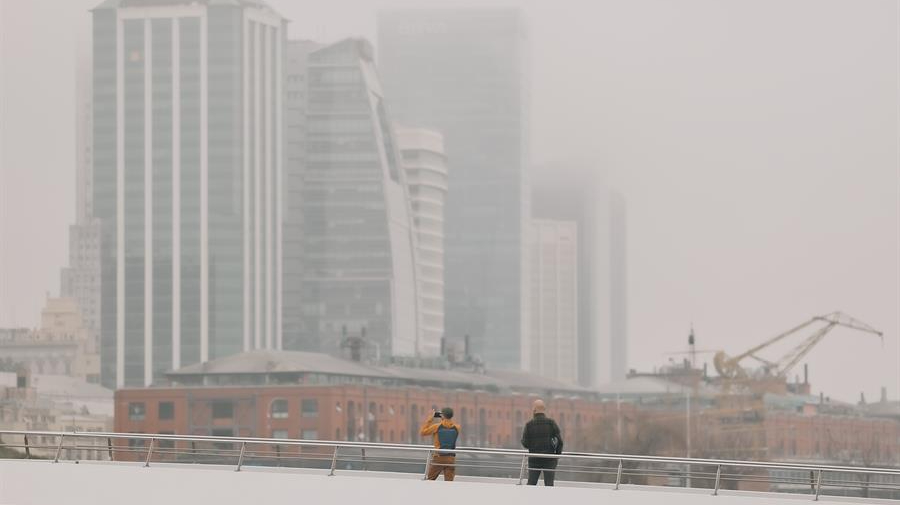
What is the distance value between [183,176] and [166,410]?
53436mm

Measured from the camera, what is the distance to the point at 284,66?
194m

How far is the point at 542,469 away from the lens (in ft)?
61.3

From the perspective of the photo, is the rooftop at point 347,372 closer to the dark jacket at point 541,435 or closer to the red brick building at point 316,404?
the red brick building at point 316,404

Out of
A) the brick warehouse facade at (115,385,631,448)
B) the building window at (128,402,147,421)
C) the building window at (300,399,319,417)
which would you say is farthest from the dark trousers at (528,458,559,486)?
the building window at (128,402,147,421)

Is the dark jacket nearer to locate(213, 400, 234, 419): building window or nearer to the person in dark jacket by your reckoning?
the person in dark jacket

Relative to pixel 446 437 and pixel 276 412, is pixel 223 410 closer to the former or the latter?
pixel 276 412

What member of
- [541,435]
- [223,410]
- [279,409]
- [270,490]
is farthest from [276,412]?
[541,435]

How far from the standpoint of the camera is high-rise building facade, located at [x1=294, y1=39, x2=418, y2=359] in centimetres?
18638

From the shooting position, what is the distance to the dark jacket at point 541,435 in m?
18.6

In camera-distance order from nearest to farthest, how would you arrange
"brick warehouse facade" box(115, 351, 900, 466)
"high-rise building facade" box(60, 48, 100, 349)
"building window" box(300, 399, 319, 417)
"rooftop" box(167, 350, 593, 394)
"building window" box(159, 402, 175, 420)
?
"building window" box(300, 399, 319, 417), "building window" box(159, 402, 175, 420), "brick warehouse facade" box(115, 351, 900, 466), "rooftop" box(167, 350, 593, 394), "high-rise building facade" box(60, 48, 100, 349)

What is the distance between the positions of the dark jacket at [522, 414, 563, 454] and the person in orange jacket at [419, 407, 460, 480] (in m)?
0.81

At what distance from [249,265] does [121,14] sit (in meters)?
31.3

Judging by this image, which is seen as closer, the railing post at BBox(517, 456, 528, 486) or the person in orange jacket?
the railing post at BBox(517, 456, 528, 486)

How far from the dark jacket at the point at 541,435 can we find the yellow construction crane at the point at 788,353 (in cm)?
15162
